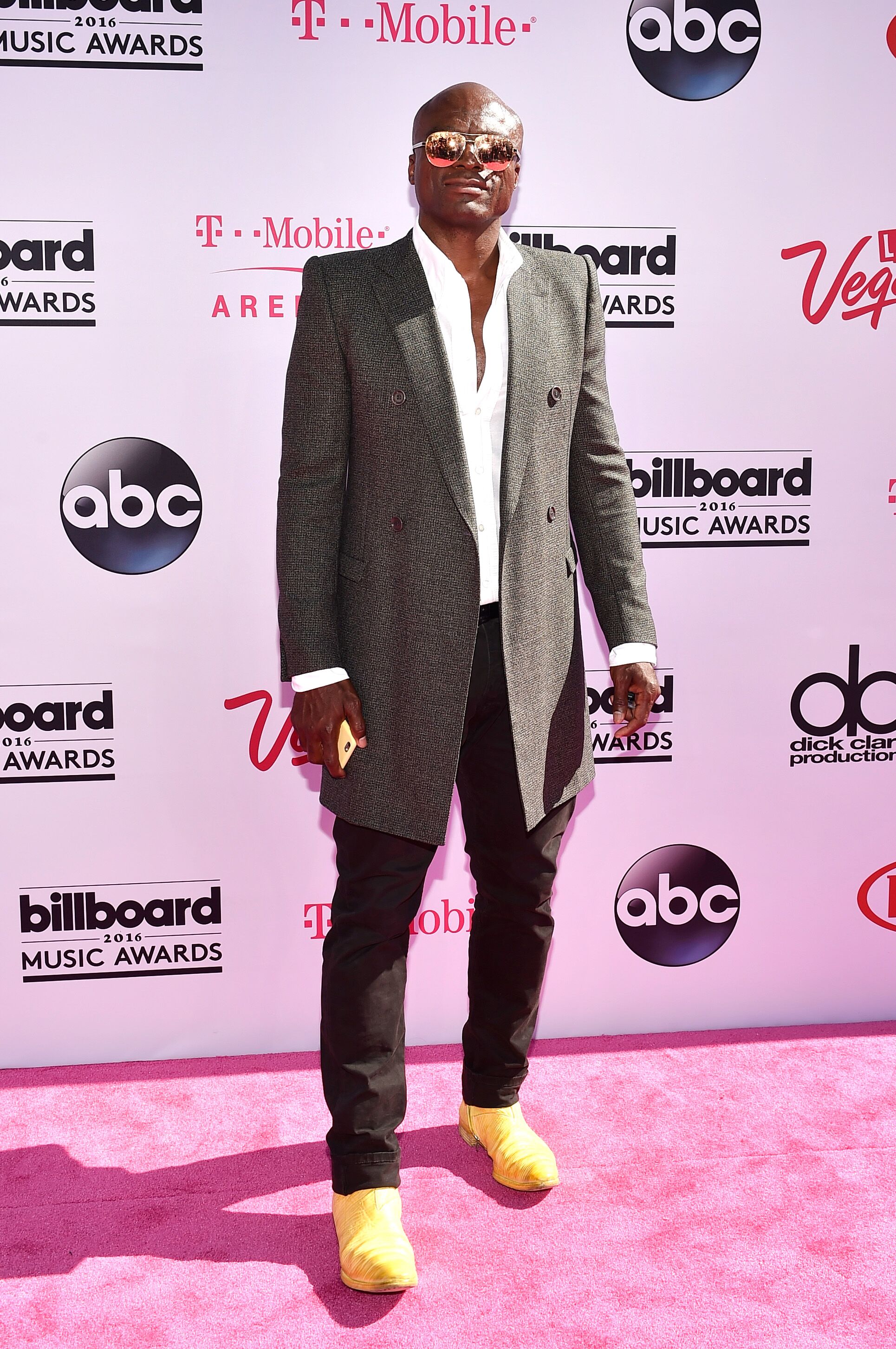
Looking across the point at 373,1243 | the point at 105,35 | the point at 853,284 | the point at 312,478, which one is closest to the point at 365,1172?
the point at 373,1243

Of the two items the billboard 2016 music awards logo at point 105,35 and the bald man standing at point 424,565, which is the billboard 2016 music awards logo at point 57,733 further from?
the billboard 2016 music awards logo at point 105,35

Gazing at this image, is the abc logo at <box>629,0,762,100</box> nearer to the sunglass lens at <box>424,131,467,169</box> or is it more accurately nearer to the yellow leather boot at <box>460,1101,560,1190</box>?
the sunglass lens at <box>424,131,467,169</box>

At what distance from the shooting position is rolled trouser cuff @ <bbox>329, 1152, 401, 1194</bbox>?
1869 millimetres

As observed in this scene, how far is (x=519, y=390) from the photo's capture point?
5.84 feet

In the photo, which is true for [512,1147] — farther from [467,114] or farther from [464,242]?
[467,114]

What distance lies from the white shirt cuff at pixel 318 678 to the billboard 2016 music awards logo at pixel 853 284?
4.97ft

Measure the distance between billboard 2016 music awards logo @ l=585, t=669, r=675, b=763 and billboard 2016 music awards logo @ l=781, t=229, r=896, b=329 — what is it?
900mm

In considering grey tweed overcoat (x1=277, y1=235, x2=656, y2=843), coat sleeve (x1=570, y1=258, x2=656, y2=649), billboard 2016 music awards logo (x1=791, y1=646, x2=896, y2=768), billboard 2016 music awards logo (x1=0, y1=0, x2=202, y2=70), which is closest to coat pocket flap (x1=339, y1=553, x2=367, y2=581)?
grey tweed overcoat (x1=277, y1=235, x2=656, y2=843)

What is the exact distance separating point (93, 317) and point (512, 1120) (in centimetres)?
182

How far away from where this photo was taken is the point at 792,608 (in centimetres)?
269

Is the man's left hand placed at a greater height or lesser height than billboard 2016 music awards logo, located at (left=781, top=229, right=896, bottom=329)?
lesser

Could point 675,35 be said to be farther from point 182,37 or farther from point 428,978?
point 428,978

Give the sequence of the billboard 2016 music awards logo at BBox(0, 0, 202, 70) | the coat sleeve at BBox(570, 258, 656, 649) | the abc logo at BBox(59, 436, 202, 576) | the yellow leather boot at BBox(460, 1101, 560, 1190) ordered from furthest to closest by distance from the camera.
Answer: the abc logo at BBox(59, 436, 202, 576) → the billboard 2016 music awards logo at BBox(0, 0, 202, 70) → the yellow leather boot at BBox(460, 1101, 560, 1190) → the coat sleeve at BBox(570, 258, 656, 649)

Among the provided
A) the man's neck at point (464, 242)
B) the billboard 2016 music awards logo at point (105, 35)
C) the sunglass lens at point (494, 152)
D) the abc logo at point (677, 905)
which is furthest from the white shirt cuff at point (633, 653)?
the billboard 2016 music awards logo at point (105, 35)
